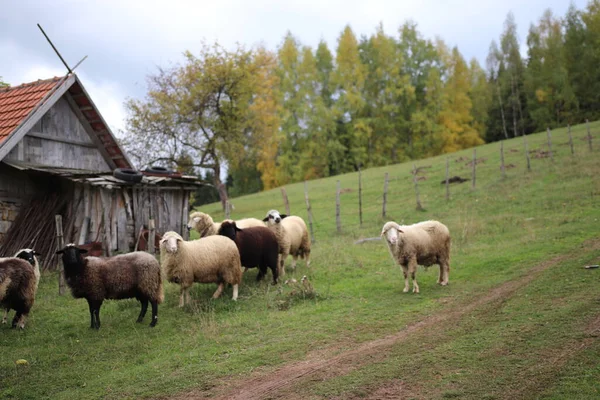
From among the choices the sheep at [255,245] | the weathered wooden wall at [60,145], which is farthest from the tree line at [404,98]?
the sheep at [255,245]

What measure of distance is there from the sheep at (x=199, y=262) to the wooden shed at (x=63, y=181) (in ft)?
13.0

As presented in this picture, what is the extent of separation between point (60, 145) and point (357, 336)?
12.7 meters

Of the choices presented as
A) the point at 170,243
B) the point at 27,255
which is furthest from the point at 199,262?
the point at 27,255

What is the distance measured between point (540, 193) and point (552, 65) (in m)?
37.7

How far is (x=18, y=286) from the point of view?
9203 mm

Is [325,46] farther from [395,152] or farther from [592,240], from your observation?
[592,240]

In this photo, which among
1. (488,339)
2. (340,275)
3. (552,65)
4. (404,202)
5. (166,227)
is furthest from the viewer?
(552,65)

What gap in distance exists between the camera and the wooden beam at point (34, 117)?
43.3ft

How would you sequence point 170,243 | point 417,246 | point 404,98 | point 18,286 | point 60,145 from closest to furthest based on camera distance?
point 18,286 < point 170,243 < point 417,246 < point 60,145 < point 404,98

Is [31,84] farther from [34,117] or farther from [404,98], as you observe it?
[404,98]

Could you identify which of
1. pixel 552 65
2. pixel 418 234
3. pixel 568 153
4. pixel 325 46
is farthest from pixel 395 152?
pixel 418 234

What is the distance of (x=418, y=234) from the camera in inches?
436

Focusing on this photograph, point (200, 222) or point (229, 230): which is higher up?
point (200, 222)

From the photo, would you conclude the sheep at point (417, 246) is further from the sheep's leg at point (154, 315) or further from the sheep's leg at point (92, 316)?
the sheep's leg at point (92, 316)
